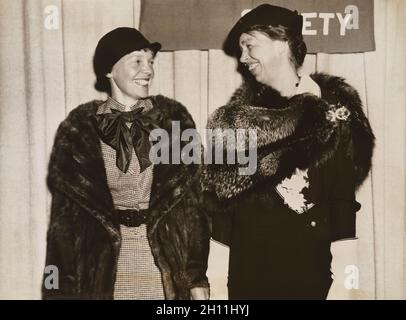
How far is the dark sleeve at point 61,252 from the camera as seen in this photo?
250 cm

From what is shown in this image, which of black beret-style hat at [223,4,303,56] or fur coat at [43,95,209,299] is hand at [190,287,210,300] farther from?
black beret-style hat at [223,4,303,56]

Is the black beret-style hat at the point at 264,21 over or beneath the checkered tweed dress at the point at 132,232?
over

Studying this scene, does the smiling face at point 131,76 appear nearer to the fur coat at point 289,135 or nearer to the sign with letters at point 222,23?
the sign with letters at point 222,23

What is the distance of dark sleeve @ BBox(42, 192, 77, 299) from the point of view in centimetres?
250

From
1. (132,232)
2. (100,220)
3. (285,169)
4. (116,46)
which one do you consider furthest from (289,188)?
(116,46)

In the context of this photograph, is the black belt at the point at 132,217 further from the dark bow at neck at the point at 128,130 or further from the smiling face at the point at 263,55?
the smiling face at the point at 263,55

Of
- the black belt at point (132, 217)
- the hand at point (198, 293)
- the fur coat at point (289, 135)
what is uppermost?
the fur coat at point (289, 135)

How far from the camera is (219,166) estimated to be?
8.28ft

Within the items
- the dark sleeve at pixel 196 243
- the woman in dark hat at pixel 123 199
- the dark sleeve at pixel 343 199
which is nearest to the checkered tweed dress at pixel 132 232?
the woman in dark hat at pixel 123 199

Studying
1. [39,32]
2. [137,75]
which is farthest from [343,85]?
[39,32]

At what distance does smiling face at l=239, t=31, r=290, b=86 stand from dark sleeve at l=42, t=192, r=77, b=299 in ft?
3.16

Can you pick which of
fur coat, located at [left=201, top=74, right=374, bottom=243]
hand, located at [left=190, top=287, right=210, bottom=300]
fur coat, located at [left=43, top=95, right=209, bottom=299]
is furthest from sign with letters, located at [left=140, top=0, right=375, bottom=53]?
hand, located at [left=190, top=287, right=210, bottom=300]

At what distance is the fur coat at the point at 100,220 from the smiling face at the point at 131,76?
9 centimetres
